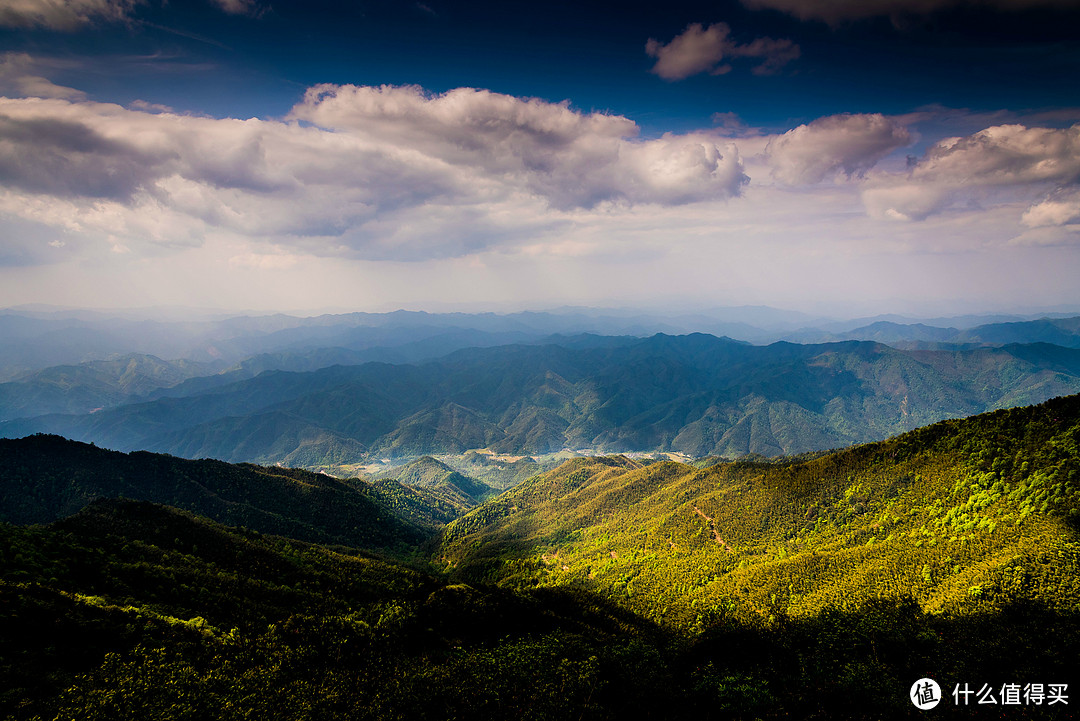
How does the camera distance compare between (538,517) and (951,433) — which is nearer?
(951,433)

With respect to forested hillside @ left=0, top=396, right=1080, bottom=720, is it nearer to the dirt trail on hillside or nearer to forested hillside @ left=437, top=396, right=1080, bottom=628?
forested hillside @ left=437, top=396, right=1080, bottom=628

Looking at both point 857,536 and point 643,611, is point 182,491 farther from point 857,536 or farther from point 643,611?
point 857,536

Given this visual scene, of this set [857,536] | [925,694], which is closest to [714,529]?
[857,536]

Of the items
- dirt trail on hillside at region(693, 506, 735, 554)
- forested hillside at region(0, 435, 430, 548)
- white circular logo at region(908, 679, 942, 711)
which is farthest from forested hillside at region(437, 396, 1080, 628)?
forested hillside at region(0, 435, 430, 548)

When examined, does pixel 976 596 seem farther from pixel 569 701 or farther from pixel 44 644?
pixel 44 644

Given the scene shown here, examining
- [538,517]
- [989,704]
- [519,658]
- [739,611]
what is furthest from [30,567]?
[538,517]

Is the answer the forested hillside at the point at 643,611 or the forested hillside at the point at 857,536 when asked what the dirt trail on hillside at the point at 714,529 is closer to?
the forested hillside at the point at 857,536

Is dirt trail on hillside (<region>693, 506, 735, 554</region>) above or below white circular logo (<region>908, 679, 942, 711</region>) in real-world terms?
below

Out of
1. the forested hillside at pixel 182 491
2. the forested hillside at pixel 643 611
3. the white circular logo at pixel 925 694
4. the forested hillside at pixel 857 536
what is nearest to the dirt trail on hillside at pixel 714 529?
the forested hillside at pixel 857 536
